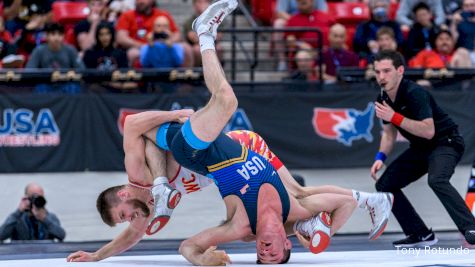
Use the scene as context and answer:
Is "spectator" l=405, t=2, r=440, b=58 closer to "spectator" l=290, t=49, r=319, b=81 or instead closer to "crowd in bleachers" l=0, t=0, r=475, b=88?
"crowd in bleachers" l=0, t=0, r=475, b=88

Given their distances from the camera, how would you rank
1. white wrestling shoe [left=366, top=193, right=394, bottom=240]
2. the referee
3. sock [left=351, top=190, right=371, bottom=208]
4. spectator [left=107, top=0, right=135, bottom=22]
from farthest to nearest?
1. spectator [left=107, top=0, right=135, bottom=22]
2. the referee
3. white wrestling shoe [left=366, top=193, right=394, bottom=240]
4. sock [left=351, top=190, right=371, bottom=208]

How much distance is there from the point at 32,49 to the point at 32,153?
1805 millimetres

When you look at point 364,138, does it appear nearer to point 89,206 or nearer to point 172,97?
point 172,97

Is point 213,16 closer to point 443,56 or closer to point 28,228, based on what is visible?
point 28,228

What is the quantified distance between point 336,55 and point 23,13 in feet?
12.2

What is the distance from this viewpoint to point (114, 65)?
36.8 feet

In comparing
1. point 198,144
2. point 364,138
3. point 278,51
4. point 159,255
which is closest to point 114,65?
point 278,51

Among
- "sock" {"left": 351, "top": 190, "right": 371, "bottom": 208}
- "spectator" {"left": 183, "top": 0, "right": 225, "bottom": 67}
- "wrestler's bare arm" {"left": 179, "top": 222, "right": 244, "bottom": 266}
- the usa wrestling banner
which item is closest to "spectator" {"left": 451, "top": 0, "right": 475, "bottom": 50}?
the usa wrestling banner

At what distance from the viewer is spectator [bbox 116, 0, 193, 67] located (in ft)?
38.4

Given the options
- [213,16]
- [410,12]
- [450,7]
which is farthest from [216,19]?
[450,7]

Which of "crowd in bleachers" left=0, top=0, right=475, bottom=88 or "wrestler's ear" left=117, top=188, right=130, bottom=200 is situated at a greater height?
"crowd in bleachers" left=0, top=0, right=475, bottom=88

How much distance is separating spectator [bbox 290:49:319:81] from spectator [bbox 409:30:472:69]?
114cm

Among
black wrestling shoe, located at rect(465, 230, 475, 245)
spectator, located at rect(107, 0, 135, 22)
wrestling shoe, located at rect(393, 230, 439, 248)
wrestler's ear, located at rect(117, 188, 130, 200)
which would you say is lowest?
wrestling shoe, located at rect(393, 230, 439, 248)

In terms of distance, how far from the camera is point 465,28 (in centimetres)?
1277
